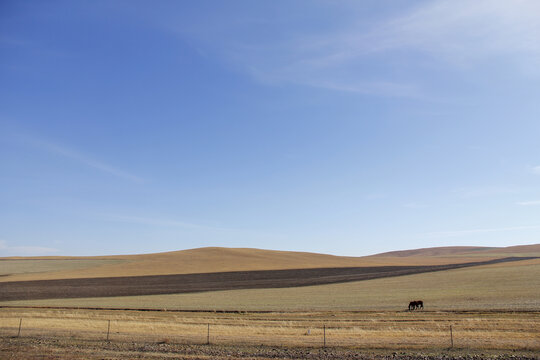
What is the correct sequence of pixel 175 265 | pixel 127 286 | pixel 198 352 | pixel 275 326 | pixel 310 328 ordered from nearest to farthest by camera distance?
1. pixel 198 352
2. pixel 310 328
3. pixel 275 326
4. pixel 127 286
5. pixel 175 265

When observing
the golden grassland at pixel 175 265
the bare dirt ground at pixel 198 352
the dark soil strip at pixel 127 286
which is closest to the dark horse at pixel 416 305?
the bare dirt ground at pixel 198 352

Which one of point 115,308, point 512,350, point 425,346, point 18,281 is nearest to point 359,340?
point 425,346

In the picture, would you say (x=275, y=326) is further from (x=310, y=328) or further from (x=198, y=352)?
(x=198, y=352)

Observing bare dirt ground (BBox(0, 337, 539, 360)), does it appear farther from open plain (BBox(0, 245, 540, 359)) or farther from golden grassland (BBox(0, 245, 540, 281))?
golden grassland (BBox(0, 245, 540, 281))

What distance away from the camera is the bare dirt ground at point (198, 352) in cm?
1650

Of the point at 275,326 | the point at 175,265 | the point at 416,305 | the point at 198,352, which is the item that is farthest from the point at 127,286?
the point at 198,352

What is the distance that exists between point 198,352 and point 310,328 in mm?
8355

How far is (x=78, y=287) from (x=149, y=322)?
3931cm

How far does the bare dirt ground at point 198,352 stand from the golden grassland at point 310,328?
3.84 feet

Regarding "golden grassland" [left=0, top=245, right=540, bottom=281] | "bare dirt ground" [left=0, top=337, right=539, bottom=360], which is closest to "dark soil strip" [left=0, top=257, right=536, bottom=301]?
"golden grassland" [left=0, top=245, right=540, bottom=281]

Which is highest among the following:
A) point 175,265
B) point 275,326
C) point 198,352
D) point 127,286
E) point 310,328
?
point 175,265

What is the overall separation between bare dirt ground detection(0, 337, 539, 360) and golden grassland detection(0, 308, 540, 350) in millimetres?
1172

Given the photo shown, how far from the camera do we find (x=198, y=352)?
1789 centimetres

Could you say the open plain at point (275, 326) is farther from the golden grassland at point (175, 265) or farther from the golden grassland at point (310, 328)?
the golden grassland at point (175, 265)
